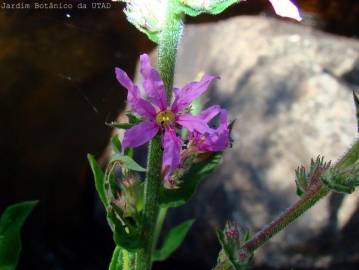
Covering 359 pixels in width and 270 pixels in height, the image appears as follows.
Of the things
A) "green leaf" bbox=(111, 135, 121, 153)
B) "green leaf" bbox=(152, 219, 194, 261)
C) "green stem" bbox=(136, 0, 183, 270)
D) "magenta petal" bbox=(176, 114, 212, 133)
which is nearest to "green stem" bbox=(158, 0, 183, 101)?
"green stem" bbox=(136, 0, 183, 270)

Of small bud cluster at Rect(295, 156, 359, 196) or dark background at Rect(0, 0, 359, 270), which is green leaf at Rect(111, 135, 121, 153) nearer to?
small bud cluster at Rect(295, 156, 359, 196)

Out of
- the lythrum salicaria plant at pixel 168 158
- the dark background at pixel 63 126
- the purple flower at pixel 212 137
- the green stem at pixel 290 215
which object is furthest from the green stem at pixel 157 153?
the dark background at pixel 63 126

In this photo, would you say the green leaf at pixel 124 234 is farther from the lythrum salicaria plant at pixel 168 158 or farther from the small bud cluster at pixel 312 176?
the small bud cluster at pixel 312 176

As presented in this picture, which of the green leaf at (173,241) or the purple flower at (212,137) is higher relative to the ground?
the purple flower at (212,137)

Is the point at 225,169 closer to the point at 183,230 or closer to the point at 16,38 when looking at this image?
the point at 183,230

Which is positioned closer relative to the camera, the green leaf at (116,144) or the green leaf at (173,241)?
the green leaf at (116,144)

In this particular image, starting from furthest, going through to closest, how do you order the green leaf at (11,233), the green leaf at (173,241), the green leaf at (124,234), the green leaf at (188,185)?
the green leaf at (173,241)
the green leaf at (11,233)
the green leaf at (188,185)
the green leaf at (124,234)

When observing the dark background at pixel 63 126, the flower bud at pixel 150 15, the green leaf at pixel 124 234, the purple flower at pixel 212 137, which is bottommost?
the dark background at pixel 63 126

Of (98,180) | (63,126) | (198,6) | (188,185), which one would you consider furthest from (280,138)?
(198,6)

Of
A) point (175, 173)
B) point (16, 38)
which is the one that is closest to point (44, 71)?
point (16, 38)
